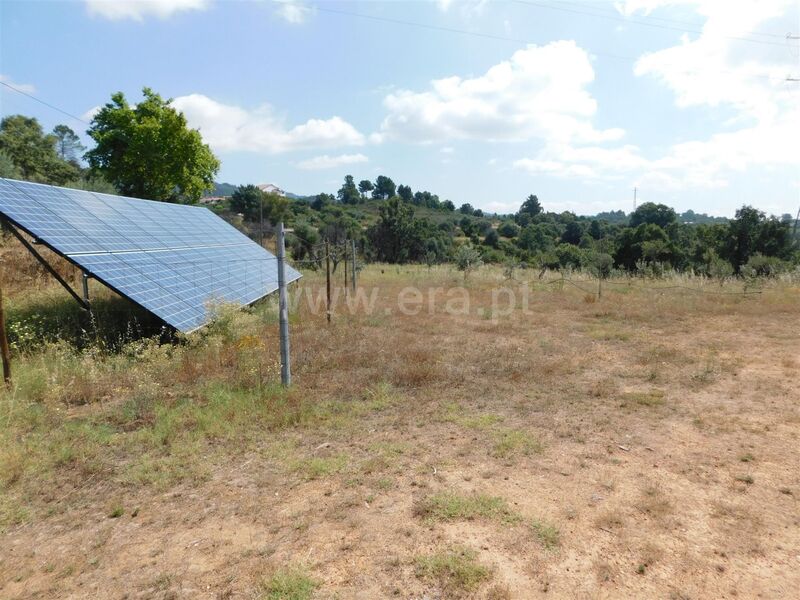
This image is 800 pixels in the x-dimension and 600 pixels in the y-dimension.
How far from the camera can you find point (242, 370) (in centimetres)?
621

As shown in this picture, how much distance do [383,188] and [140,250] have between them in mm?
77116

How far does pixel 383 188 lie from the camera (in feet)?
274

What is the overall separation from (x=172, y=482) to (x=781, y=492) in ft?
16.4

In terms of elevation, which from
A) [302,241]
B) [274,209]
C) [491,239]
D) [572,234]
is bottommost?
[302,241]

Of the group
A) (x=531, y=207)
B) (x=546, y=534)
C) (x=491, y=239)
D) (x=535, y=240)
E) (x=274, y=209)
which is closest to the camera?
(x=546, y=534)

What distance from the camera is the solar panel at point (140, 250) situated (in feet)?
22.8

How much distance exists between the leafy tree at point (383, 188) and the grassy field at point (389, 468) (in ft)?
252

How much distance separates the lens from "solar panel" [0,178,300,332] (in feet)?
22.8

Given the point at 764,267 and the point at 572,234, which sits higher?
the point at 572,234

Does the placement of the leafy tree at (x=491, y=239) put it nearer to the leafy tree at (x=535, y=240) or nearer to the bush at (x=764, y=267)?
the leafy tree at (x=535, y=240)

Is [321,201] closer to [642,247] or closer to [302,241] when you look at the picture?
[302,241]

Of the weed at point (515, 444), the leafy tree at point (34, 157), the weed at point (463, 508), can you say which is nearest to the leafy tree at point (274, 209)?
the leafy tree at point (34, 157)

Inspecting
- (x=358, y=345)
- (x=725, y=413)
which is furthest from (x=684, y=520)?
(x=358, y=345)

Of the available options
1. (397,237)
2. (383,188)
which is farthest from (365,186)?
(397,237)
